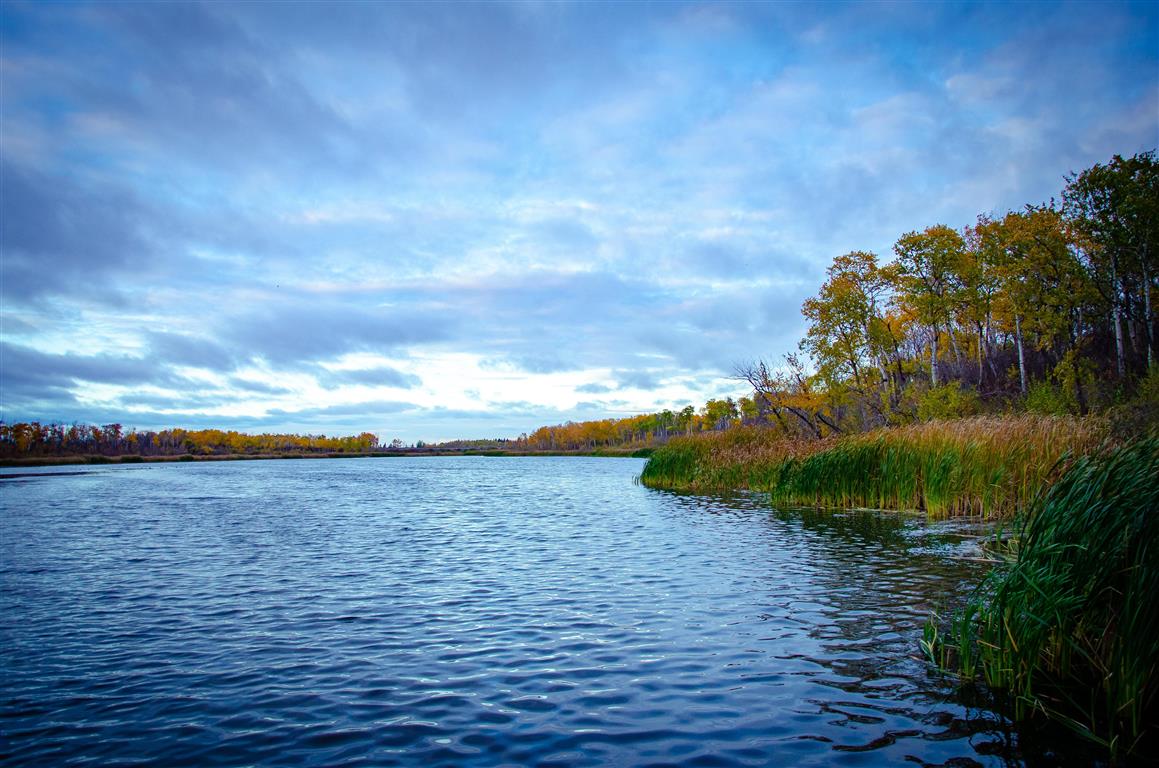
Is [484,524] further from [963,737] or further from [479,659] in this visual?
[963,737]

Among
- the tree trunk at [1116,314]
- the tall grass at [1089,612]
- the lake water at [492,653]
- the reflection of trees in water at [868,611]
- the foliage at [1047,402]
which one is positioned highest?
the tree trunk at [1116,314]

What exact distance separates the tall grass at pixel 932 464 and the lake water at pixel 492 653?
8.00 feet

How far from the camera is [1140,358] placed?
1769 inches

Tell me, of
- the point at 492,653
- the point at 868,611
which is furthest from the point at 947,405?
the point at 492,653

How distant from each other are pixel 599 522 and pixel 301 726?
64.7 feet

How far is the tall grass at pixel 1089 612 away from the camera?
19.8 feet

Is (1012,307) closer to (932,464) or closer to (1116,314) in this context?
(1116,314)

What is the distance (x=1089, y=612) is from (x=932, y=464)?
16960mm

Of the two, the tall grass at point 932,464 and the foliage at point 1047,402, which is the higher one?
the foliage at point 1047,402

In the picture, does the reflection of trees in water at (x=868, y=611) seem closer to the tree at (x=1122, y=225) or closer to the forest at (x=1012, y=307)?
the forest at (x=1012, y=307)

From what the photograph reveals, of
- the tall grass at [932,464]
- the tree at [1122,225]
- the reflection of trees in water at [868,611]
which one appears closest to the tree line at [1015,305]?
the tree at [1122,225]

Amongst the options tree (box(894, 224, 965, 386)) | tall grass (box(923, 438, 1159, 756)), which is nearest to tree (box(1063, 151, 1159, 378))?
tree (box(894, 224, 965, 386))

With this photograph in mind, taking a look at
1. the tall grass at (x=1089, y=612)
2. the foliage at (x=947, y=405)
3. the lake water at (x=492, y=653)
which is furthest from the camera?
the foliage at (x=947, y=405)

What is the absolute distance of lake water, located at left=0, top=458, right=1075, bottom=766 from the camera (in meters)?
6.59
